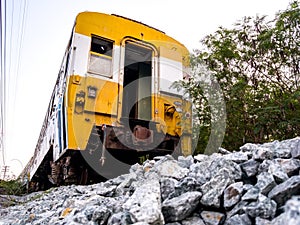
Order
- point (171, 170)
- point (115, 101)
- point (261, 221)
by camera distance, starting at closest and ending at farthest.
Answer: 1. point (261, 221)
2. point (171, 170)
3. point (115, 101)

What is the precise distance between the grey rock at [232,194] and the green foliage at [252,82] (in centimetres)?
145

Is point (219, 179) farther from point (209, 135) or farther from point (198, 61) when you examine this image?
point (198, 61)

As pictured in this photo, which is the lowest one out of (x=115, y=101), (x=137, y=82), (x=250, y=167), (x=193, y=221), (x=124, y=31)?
(x=193, y=221)

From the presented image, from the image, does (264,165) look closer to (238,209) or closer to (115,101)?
(238,209)

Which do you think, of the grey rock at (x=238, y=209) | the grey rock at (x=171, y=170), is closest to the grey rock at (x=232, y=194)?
the grey rock at (x=238, y=209)

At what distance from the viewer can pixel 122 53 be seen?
12.1ft

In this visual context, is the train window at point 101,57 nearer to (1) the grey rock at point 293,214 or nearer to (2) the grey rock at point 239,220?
(2) the grey rock at point 239,220

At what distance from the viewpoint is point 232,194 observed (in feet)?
3.57

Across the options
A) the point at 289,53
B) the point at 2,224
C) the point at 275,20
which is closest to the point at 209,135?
the point at 289,53


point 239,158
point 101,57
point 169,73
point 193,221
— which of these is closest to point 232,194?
point 193,221

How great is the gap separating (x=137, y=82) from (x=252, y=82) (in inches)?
70.9

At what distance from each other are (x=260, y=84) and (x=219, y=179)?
6.57 ft

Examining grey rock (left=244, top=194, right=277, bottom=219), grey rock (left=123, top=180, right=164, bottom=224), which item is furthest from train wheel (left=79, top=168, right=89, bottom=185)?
grey rock (left=244, top=194, right=277, bottom=219)

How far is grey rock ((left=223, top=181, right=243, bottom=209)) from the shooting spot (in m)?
1.06
